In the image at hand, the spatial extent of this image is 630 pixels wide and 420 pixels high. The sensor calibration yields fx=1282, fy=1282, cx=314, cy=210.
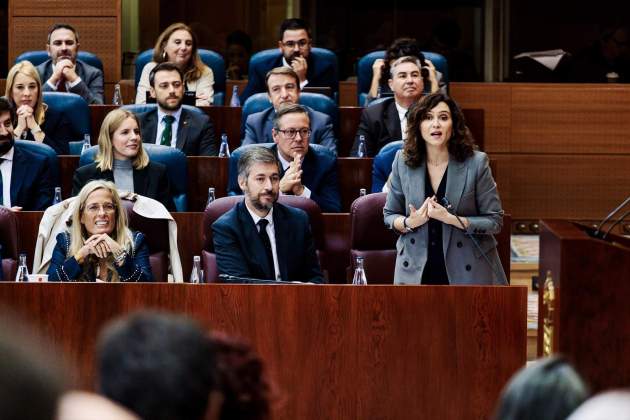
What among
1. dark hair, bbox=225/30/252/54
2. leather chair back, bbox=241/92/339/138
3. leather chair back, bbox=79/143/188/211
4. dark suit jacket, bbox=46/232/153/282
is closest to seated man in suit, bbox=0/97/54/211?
leather chair back, bbox=79/143/188/211

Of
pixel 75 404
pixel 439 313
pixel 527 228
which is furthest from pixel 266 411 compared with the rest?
pixel 527 228

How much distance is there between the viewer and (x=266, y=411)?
1194mm

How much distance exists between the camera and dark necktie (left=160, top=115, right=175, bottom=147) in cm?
625

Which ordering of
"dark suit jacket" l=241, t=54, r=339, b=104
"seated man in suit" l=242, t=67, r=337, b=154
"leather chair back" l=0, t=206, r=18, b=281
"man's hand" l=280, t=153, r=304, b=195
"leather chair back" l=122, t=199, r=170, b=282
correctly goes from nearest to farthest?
"leather chair back" l=0, t=206, r=18, b=281
"leather chair back" l=122, t=199, r=170, b=282
"man's hand" l=280, t=153, r=304, b=195
"seated man in suit" l=242, t=67, r=337, b=154
"dark suit jacket" l=241, t=54, r=339, b=104

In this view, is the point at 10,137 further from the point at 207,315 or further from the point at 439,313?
the point at 439,313

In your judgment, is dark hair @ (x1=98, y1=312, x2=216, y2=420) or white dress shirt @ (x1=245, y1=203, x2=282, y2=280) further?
white dress shirt @ (x1=245, y1=203, x2=282, y2=280)

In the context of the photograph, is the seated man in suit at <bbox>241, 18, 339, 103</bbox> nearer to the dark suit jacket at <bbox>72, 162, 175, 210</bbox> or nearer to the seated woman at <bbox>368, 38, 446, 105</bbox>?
the seated woman at <bbox>368, 38, 446, 105</bbox>

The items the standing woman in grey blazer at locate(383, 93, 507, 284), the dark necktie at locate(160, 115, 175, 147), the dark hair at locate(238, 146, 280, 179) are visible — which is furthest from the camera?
the dark necktie at locate(160, 115, 175, 147)

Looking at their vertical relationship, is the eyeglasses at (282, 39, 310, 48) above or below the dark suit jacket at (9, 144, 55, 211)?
above

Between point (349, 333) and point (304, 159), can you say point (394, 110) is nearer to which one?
point (304, 159)

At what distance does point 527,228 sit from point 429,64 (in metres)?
1.59

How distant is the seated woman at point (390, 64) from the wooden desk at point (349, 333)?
312 cm

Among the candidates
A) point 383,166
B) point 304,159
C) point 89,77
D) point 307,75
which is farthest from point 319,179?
point 89,77

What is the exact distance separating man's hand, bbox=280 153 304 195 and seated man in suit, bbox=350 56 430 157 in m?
0.97
